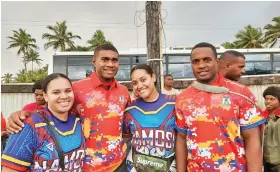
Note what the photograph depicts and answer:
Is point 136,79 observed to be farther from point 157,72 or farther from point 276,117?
point 276,117

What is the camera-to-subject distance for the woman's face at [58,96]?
2.25 metres

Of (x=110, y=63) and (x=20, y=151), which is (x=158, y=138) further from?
(x=20, y=151)

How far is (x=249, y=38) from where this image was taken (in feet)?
113

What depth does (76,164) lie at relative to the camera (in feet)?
7.40

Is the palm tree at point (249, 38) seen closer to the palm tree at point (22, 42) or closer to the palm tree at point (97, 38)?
the palm tree at point (97, 38)

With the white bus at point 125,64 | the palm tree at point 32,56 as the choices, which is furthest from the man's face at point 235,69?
the palm tree at point 32,56

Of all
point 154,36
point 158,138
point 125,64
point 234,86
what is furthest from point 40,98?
point 125,64

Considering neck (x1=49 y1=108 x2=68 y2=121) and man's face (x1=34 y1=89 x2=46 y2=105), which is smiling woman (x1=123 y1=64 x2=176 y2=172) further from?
man's face (x1=34 y1=89 x2=46 y2=105)

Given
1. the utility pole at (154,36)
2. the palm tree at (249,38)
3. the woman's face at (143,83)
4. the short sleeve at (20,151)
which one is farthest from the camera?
the palm tree at (249,38)

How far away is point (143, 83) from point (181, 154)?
75cm

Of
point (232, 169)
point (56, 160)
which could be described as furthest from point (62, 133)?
point (232, 169)

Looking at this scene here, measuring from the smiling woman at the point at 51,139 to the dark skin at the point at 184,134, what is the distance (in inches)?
35.4

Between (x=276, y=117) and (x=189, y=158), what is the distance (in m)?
1.68

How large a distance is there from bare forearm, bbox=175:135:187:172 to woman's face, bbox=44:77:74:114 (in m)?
1.03
